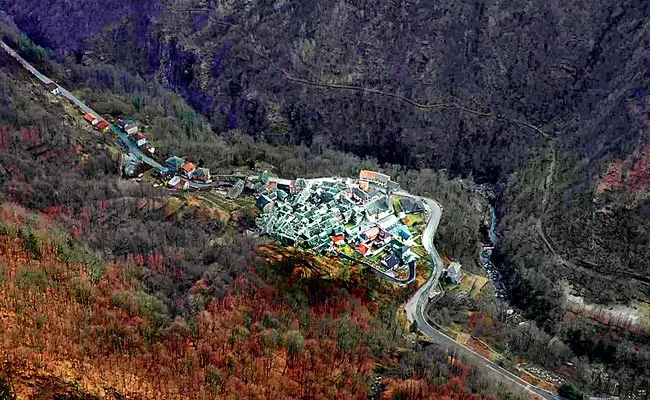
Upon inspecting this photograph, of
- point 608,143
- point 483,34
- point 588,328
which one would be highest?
point 483,34

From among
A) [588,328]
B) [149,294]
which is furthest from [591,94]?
[149,294]

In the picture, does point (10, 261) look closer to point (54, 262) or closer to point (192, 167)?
point (54, 262)

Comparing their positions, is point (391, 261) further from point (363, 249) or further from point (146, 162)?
point (146, 162)

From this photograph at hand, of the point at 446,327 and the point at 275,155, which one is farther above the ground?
the point at 275,155

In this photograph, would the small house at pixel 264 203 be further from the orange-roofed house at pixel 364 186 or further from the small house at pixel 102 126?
the small house at pixel 102 126

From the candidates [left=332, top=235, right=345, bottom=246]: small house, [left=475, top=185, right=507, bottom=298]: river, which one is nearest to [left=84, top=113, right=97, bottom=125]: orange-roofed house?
[left=332, top=235, right=345, bottom=246]: small house

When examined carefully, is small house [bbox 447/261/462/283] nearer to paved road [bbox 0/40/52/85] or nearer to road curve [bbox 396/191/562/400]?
road curve [bbox 396/191/562/400]

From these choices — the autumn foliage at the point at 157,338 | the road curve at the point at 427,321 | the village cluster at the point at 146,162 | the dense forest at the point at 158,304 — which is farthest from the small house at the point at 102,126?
the road curve at the point at 427,321
